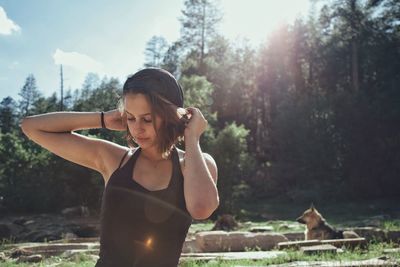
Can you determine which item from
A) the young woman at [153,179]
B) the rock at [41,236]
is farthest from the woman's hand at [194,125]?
the rock at [41,236]

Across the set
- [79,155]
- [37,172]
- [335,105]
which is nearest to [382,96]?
[335,105]

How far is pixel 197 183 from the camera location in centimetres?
211

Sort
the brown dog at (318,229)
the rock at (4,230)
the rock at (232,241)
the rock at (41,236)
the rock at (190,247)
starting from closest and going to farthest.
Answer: the rock at (232,241), the rock at (190,247), the brown dog at (318,229), the rock at (41,236), the rock at (4,230)

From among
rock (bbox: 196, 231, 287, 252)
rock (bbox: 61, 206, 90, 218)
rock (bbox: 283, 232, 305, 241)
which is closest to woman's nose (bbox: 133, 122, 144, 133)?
rock (bbox: 196, 231, 287, 252)

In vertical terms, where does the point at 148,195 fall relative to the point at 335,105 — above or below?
below

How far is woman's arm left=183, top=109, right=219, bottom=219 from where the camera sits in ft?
6.86

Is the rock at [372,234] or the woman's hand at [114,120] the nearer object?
the woman's hand at [114,120]

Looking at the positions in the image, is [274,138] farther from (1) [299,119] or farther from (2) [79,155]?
(2) [79,155]

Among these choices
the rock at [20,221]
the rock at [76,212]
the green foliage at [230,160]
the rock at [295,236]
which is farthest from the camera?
the green foliage at [230,160]

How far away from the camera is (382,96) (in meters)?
32.6

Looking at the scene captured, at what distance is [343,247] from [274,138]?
97.9ft

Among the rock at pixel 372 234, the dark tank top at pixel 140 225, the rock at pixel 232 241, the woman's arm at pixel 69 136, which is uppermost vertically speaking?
the woman's arm at pixel 69 136

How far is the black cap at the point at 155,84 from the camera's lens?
2.12m

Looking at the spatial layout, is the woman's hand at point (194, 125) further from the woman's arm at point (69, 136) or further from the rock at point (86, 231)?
the rock at point (86, 231)
